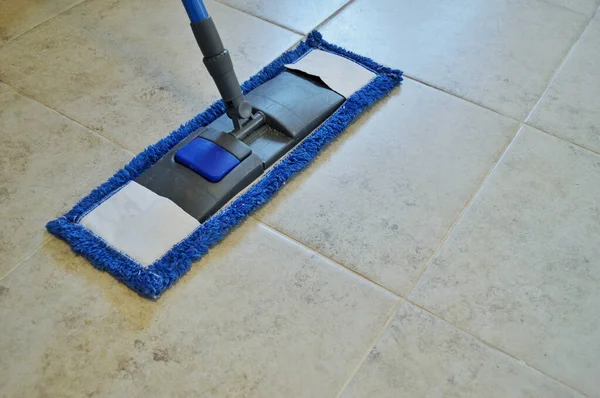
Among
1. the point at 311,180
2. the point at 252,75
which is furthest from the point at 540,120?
the point at 252,75

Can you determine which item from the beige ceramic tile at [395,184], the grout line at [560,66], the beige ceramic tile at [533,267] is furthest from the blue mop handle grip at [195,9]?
the grout line at [560,66]

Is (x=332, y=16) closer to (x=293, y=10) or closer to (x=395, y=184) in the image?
(x=293, y=10)

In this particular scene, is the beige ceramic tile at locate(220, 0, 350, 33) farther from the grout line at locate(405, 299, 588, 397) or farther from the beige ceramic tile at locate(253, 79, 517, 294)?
the grout line at locate(405, 299, 588, 397)

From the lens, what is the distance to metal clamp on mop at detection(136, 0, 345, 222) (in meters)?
0.96

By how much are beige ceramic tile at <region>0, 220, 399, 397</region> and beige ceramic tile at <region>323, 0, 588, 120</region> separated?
564 millimetres

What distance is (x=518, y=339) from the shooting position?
32.8 inches

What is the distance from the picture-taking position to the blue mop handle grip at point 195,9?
0.91 metres

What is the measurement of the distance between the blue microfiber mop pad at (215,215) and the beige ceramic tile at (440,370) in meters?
0.32

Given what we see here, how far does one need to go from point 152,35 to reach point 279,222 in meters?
0.66

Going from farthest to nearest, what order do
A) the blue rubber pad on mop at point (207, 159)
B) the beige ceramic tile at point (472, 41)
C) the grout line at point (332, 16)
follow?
the grout line at point (332, 16) → the beige ceramic tile at point (472, 41) → the blue rubber pad on mop at point (207, 159)

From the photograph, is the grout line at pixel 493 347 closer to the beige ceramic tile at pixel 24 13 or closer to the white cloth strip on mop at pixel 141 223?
the white cloth strip on mop at pixel 141 223

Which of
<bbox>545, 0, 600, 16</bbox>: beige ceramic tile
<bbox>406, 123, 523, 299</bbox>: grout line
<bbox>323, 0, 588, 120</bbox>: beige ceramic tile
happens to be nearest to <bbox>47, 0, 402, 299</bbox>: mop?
<bbox>323, 0, 588, 120</bbox>: beige ceramic tile

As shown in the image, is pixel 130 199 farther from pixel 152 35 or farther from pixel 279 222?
pixel 152 35

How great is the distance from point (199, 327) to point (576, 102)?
2.93 feet
